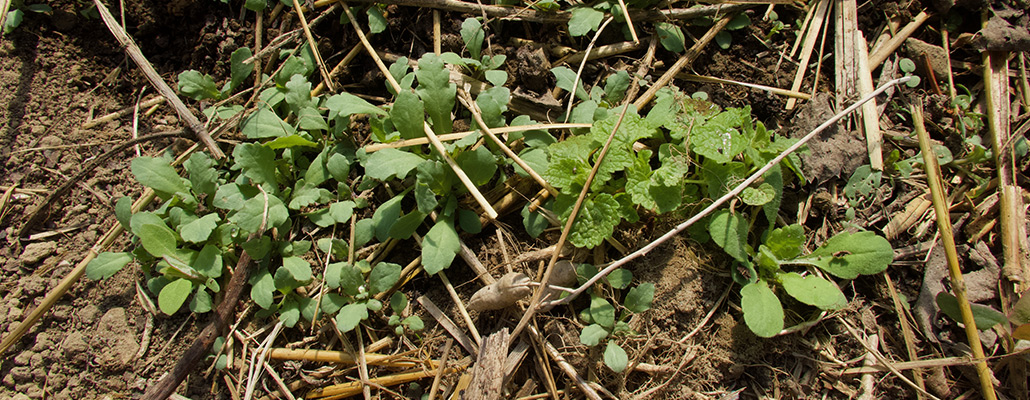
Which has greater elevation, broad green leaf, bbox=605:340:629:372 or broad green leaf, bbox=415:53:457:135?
broad green leaf, bbox=415:53:457:135

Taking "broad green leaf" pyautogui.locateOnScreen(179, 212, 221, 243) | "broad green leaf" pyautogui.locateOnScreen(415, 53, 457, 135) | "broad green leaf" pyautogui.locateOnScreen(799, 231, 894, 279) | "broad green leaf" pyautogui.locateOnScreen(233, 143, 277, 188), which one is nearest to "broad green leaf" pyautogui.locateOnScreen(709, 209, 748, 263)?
"broad green leaf" pyautogui.locateOnScreen(799, 231, 894, 279)

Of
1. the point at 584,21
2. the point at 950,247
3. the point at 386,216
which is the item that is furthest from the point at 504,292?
the point at 950,247

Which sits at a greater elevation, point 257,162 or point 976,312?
point 257,162

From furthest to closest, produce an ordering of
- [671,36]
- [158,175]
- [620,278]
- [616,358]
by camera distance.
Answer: [671,36]
[158,175]
[620,278]
[616,358]

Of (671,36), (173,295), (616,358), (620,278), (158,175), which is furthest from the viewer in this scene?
(671,36)

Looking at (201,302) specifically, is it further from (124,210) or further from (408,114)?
(408,114)

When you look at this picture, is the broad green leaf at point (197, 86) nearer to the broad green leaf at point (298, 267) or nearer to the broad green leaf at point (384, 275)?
the broad green leaf at point (298, 267)

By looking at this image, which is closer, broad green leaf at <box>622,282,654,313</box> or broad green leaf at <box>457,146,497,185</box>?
broad green leaf at <box>622,282,654,313</box>

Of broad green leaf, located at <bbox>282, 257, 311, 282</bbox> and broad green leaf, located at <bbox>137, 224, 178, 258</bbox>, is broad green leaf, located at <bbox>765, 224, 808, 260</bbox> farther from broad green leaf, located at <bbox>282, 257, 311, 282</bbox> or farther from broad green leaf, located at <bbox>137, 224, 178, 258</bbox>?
broad green leaf, located at <bbox>137, 224, 178, 258</bbox>
